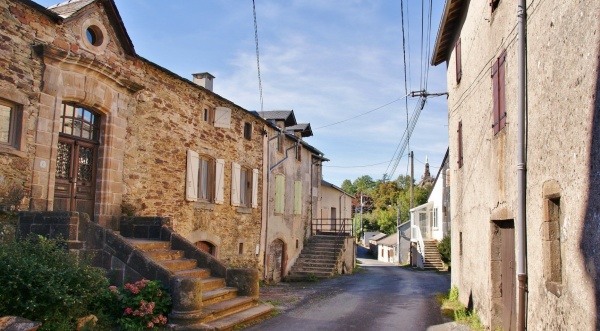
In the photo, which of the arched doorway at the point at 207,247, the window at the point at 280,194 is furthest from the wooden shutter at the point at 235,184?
the window at the point at 280,194

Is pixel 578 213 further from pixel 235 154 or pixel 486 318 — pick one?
pixel 235 154

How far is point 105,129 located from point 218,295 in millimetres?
4085

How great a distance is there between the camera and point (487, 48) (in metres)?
8.73


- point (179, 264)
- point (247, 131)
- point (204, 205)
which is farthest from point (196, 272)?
point (247, 131)

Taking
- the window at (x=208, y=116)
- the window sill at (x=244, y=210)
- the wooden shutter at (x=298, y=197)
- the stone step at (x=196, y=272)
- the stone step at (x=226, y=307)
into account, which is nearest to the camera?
the stone step at (x=226, y=307)

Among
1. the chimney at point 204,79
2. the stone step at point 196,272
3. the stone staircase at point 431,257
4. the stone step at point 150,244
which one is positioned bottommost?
the stone staircase at point 431,257

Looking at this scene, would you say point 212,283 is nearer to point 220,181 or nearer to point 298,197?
point 220,181

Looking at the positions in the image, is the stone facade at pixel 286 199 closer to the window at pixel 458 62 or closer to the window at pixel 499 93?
the window at pixel 458 62

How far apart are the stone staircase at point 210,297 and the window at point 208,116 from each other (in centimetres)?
469

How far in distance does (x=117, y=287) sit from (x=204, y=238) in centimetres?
534

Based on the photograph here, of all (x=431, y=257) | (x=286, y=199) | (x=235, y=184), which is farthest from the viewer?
(x=431, y=257)

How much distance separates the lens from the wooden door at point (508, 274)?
745 centimetres

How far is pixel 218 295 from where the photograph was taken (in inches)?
354

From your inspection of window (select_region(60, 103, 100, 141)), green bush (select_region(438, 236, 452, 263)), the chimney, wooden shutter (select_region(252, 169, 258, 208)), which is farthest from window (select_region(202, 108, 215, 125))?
green bush (select_region(438, 236, 452, 263))
